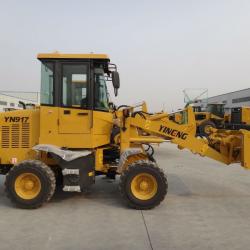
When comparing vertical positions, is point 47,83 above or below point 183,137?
above

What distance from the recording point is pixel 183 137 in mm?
7688

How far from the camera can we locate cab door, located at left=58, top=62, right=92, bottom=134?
716 centimetres

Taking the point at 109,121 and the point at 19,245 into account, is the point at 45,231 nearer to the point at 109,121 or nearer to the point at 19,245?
the point at 19,245

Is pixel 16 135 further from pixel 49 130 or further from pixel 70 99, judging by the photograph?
pixel 70 99

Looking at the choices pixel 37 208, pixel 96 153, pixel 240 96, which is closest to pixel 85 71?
pixel 96 153

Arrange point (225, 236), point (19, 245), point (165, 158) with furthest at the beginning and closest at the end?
1. point (165, 158)
2. point (225, 236)
3. point (19, 245)

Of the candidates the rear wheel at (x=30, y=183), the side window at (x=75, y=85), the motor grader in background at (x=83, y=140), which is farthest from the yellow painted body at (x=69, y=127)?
the rear wheel at (x=30, y=183)

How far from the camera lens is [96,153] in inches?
289

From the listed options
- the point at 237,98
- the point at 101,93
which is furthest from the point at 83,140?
the point at 237,98

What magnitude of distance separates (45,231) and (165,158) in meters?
9.56

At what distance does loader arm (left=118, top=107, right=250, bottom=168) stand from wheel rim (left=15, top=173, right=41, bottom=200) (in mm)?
1815

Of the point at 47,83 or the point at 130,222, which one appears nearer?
the point at 130,222

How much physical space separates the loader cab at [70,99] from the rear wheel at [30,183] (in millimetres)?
664

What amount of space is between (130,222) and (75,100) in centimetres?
255
